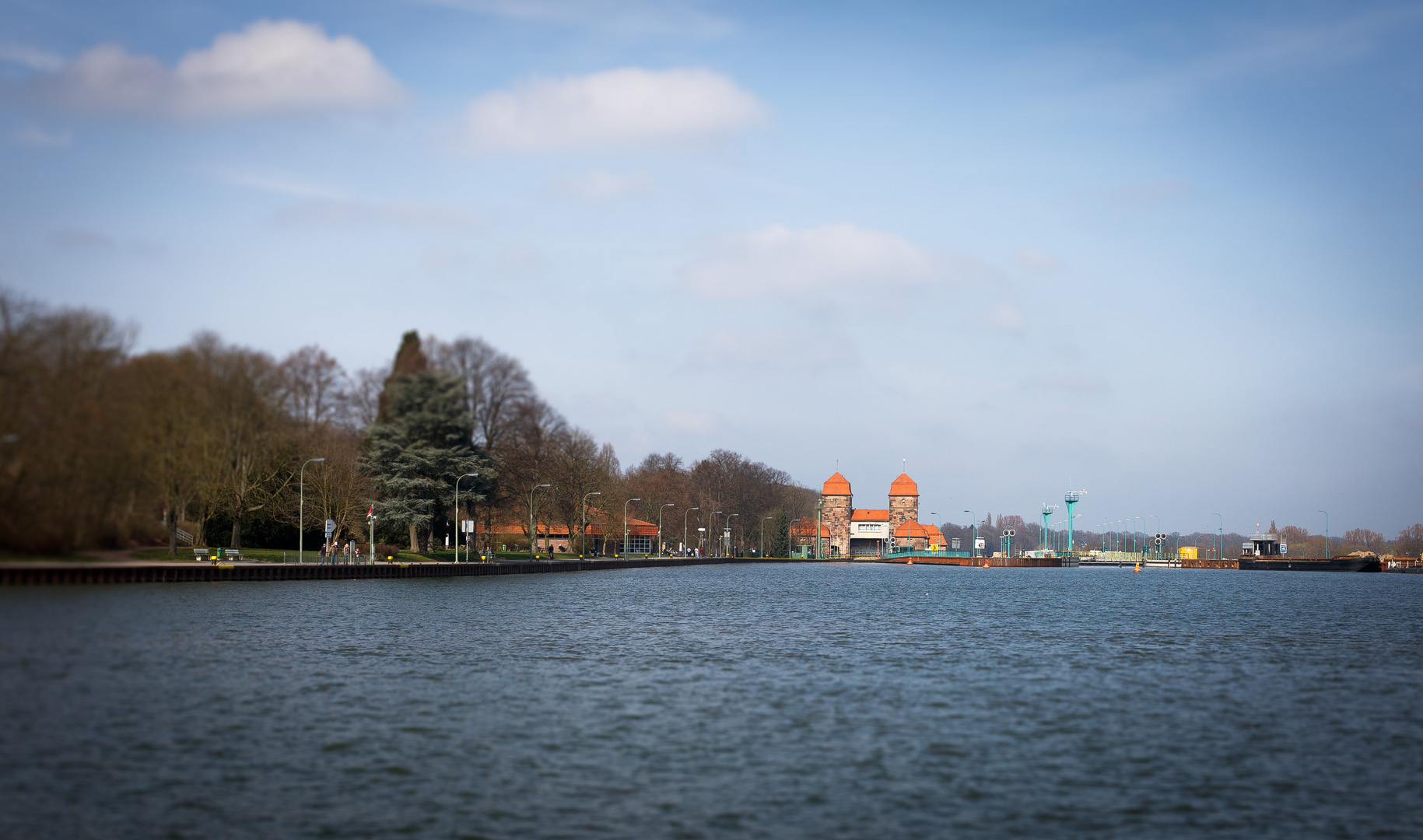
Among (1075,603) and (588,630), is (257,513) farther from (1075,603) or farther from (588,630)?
(1075,603)

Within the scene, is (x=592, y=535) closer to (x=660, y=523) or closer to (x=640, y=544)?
(x=660, y=523)

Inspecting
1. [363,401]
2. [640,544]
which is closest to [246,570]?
[363,401]

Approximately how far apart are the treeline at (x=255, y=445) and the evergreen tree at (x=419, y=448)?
0.11 meters

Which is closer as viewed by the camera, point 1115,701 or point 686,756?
point 686,756

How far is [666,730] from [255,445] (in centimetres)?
1886

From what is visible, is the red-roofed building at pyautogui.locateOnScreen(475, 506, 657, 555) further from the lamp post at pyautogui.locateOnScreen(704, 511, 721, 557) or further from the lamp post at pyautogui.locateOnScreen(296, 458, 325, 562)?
the lamp post at pyautogui.locateOnScreen(296, 458, 325, 562)

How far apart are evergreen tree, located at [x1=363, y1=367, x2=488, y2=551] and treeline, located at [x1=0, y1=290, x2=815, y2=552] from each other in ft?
0.36

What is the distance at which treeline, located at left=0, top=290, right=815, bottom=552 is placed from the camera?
68.7ft

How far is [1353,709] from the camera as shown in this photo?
86.6 feet

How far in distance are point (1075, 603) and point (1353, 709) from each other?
4667 centimetres

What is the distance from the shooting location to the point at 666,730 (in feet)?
73.0

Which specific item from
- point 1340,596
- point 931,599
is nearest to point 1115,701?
point 931,599

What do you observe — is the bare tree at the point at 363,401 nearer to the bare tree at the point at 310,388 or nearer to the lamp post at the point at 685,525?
the bare tree at the point at 310,388

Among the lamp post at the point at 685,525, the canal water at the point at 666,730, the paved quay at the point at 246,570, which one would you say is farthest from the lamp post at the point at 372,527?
the lamp post at the point at 685,525
